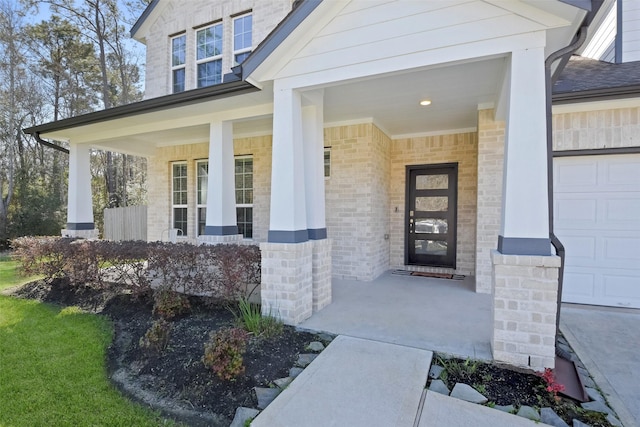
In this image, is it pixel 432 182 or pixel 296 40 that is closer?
pixel 296 40

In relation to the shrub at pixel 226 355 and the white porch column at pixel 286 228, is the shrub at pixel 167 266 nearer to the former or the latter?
the white porch column at pixel 286 228

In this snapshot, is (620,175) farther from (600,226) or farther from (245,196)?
(245,196)

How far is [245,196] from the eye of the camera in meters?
7.85

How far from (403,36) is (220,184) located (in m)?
3.75

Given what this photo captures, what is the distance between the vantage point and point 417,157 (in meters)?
7.30

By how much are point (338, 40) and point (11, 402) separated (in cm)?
477

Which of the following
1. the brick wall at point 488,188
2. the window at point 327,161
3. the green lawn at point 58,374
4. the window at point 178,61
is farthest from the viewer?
the window at point 178,61

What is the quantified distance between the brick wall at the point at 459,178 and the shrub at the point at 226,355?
5.28 metres

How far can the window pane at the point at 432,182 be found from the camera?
23.7 ft

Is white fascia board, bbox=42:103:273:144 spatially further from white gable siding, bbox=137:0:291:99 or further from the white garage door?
the white garage door

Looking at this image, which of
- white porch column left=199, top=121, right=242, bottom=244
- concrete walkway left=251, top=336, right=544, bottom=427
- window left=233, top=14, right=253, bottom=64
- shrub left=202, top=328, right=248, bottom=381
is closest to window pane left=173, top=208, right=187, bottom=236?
white porch column left=199, top=121, right=242, bottom=244

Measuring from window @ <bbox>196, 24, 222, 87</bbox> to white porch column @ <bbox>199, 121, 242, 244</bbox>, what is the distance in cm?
288

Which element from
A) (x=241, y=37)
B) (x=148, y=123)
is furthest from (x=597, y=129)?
(x=148, y=123)

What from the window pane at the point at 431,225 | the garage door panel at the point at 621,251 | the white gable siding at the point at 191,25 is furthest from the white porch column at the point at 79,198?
the garage door panel at the point at 621,251
